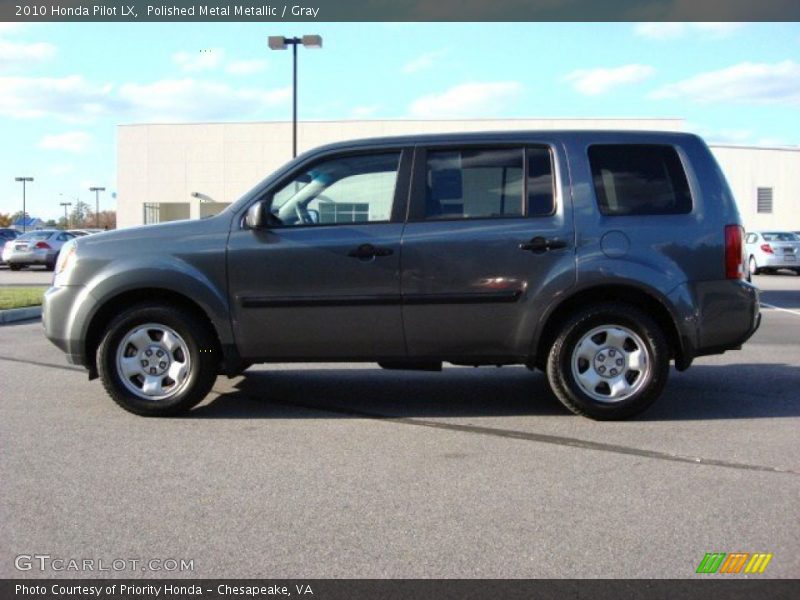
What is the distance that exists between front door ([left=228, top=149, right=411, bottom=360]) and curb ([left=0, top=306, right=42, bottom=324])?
329 inches

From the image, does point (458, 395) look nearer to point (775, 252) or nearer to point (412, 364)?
point (412, 364)

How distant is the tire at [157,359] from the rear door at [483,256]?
1.47 metres

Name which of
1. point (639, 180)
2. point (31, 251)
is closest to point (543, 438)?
point (639, 180)

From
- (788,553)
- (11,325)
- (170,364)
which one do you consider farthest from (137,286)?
(11,325)

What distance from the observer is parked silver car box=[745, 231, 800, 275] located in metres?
26.8

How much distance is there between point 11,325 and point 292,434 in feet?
27.9

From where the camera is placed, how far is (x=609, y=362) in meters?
5.98

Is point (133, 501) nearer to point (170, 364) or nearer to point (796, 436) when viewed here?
point (170, 364)

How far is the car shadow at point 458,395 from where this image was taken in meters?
6.29

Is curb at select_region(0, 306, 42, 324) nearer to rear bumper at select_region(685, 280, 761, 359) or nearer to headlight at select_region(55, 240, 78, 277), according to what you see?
headlight at select_region(55, 240, 78, 277)

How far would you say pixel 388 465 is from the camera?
16.1ft

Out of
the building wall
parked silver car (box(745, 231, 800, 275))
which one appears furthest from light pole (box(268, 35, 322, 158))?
the building wall
